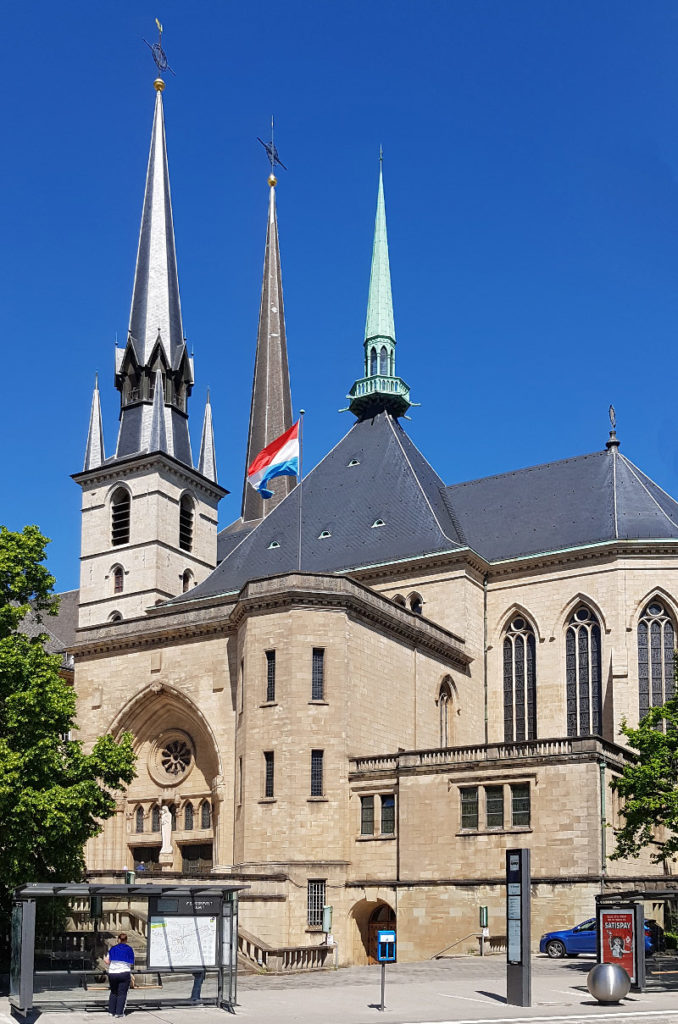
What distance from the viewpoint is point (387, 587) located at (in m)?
52.7

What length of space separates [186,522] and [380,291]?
16274 mm

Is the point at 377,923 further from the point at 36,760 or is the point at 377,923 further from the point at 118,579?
the point at 118,579

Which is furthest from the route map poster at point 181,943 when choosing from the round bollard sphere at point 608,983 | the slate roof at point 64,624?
the slate roof at point 64,624

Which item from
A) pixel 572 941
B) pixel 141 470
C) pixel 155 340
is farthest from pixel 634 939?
pixel 155 340

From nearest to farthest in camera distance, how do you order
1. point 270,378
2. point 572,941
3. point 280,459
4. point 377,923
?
point 572,941 → point 377,923 → point 280,459 → point 270,378

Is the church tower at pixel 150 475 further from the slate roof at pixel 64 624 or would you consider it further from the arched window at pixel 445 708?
the arched window at pixel 445 708

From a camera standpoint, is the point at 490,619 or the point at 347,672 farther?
the point at 490,619

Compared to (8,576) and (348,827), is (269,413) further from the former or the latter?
(8,576)

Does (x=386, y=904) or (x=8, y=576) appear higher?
(x=8, y=576)

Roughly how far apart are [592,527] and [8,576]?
27.9 meters

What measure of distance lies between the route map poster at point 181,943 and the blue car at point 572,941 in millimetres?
13319

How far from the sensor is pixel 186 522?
70062mm

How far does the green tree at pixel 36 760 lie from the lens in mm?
29453

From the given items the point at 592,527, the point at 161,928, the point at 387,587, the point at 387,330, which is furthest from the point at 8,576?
the point at 387,330
